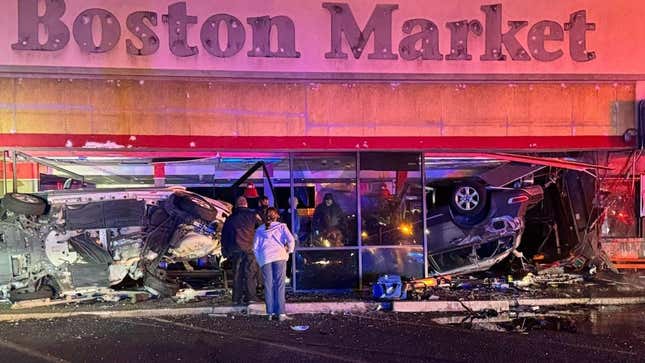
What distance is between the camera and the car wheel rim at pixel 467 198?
1118cm

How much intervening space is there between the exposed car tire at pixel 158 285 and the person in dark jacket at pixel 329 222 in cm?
277

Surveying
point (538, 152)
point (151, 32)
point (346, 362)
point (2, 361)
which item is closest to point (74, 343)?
point (2, 361)

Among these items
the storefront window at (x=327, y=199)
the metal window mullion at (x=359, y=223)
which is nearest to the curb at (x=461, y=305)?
the metal window mullion at (x=359, y=223)

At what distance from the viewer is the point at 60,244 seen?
9539 millimetres

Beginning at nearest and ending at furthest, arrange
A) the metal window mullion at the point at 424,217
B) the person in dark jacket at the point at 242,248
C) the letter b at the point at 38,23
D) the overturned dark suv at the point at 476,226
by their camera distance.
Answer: the person in dark jacket at the point at 242,248 < the letter b at the point at 38,23 < the metal window mullion at the point at 424,217 < the overturned dark suv at the point at 476,226

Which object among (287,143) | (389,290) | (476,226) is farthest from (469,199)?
(287,143)

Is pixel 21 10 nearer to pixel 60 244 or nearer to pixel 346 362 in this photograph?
pixel 60 244

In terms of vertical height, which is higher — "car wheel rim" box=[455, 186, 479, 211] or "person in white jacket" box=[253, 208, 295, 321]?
"car wheel rim" box=[455, 186, 479, 211]

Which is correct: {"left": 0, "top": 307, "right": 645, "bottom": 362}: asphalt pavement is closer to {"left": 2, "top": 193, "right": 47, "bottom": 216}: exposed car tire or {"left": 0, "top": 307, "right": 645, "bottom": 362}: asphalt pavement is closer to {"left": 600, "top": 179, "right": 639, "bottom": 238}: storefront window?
{"left": 2, "top": 193, "right": 47, "bottom": 216}: exposed car tire

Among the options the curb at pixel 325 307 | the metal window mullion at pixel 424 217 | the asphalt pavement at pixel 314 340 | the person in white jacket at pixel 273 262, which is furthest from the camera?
the metal window mullion at pixel 424 217

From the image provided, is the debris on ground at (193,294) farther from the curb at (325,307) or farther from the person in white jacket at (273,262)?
the person in white jacket at (273,262)

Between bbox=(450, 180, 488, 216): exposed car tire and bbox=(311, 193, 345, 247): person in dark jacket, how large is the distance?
7.28ft

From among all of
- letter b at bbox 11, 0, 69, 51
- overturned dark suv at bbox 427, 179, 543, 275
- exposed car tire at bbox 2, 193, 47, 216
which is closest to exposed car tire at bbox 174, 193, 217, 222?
exposed car tire at bbox 2, 193, 47, 216

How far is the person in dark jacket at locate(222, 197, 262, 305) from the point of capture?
9.26m
